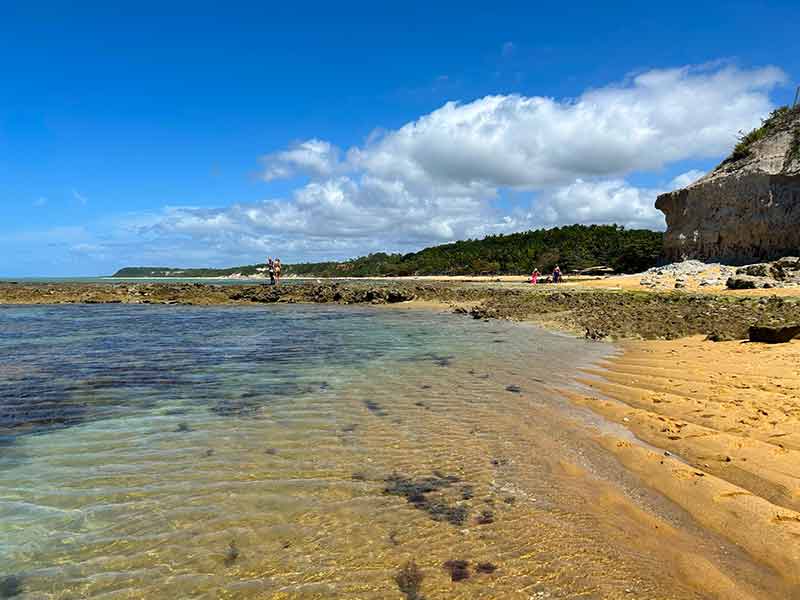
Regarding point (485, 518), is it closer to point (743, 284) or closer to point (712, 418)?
point (712, 418)

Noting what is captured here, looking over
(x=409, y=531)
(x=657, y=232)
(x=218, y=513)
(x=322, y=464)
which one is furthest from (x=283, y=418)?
(x=657, y=232)

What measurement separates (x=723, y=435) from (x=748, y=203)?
3908 centimetres

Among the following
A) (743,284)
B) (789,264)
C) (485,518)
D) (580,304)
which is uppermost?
(789,264)

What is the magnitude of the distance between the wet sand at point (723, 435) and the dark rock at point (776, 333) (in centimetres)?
38

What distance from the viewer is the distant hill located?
58850 millimetres

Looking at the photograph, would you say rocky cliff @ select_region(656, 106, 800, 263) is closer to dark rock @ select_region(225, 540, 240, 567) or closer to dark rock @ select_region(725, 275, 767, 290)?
dark rock @ select_region(725, 275, 767, 290)

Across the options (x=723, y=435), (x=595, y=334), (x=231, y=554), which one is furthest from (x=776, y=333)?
(x=231, y=554)

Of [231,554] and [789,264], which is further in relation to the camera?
[789,264]

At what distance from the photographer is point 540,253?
80.9m

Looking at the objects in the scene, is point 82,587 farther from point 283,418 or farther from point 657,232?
point 657,232

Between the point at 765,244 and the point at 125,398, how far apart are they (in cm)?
4229

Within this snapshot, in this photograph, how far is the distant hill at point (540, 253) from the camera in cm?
5885

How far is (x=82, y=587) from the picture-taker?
2.95 m

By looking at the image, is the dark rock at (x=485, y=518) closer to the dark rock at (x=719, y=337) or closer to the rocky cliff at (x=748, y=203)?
the dark rock at (x=719, y=337)
